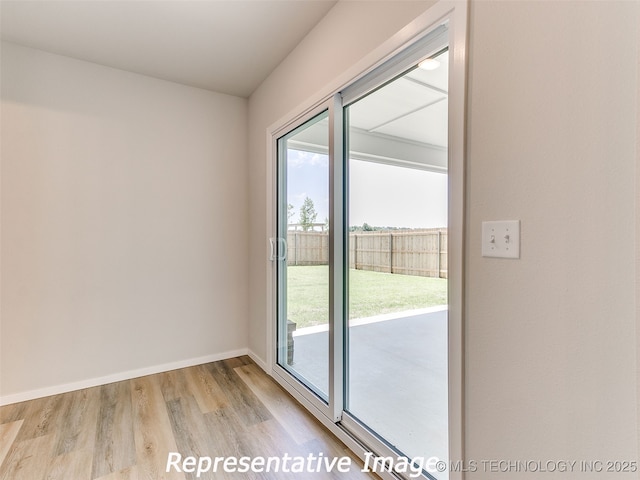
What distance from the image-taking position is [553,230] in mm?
930

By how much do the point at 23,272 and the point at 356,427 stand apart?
2634 mm

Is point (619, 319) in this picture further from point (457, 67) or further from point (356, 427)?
point (356, 427)

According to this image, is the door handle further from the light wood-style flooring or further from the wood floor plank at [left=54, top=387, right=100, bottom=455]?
the wood floor plank at [left=54, top=387, right=100, bottom=455]

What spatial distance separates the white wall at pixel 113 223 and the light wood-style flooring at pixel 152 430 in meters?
0.37

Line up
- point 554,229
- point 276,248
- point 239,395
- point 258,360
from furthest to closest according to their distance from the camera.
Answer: point 258,360 → point 276,248 → point 239,395 → point 554,229

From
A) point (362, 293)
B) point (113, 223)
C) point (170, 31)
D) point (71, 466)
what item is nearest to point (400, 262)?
point (362, 293)

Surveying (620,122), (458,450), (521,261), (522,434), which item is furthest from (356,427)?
(620,122)

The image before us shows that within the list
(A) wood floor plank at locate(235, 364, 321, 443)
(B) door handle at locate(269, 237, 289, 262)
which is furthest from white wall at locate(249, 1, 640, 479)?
(B) door handle at locate(269, 237, 289, 262)

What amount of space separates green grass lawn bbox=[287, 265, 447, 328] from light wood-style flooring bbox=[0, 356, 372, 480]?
0.68m

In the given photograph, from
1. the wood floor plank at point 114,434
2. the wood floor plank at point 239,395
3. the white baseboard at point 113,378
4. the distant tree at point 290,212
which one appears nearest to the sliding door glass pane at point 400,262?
the wood floor plank at point 239,395

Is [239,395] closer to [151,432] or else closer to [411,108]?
[151,432]

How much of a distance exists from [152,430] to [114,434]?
22 cm

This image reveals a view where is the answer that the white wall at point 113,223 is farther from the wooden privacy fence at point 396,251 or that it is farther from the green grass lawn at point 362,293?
the wooden privacy fence at point 396,251

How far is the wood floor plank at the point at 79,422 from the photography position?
182cm
